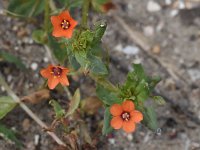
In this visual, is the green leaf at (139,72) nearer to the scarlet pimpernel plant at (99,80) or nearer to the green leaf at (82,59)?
the scarlet pimpernel plant at (99,80)

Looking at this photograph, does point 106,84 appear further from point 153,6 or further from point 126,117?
point 153,6

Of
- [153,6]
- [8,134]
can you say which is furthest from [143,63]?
[8,134]

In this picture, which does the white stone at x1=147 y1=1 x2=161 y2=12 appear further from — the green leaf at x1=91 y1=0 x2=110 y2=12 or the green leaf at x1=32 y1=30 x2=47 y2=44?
the green leaf at x1=32 y1=30 x2=47 y2=44

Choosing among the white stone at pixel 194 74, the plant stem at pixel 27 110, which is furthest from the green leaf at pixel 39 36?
the white stone at pixel 194 74

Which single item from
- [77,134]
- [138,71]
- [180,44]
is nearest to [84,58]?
[138,71]

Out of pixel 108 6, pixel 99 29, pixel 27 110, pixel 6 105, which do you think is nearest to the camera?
pixel 99 29

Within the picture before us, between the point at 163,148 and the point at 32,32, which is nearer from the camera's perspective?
the point at 163,148

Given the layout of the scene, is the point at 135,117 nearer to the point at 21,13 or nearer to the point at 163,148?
the point at 163,148
